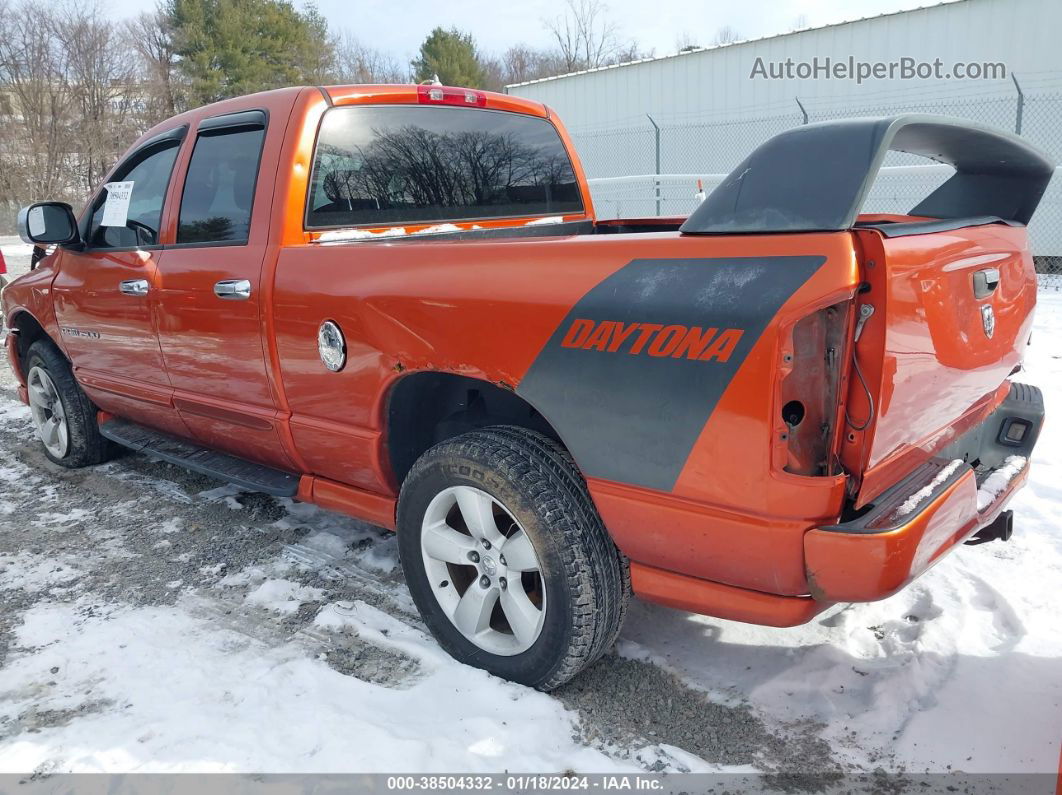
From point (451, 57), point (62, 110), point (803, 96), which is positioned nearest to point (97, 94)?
point (62, 110)

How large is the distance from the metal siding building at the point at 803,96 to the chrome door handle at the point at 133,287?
6.79m

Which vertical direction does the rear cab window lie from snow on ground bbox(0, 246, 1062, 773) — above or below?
above

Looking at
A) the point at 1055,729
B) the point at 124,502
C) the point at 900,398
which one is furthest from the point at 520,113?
the point at 1055,729

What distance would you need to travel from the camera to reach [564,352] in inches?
84.5

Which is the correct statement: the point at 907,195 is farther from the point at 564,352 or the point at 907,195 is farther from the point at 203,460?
the point at 564,352

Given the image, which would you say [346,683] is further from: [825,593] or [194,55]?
[194,55]

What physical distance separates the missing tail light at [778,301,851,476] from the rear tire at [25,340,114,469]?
14.1ft

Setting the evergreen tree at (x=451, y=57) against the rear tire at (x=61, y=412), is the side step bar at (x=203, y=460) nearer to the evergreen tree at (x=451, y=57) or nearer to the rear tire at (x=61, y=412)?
the rear tire at (x=61, y=412)

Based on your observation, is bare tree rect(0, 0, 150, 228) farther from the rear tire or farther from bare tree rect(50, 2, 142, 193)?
the rear tire

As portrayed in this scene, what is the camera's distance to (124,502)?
4297mm

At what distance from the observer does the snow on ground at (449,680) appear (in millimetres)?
2232

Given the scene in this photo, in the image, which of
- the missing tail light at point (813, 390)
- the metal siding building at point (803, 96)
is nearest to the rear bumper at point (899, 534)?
the missing tail light at point (813, 390)

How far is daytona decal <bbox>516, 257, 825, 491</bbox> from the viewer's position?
6.02 ft

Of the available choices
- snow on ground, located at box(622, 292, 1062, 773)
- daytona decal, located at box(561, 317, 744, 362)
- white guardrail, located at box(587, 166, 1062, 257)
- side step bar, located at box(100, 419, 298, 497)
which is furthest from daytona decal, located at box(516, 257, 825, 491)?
white guardrail, located at box(587, 166, 1062, 257)
